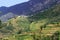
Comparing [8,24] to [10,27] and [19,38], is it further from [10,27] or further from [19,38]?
[19,38]

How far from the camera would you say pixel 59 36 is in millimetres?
94375

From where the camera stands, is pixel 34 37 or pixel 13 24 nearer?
pixel 34 37

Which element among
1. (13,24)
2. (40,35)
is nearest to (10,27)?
(13,24)

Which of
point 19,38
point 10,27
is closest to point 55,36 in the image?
point 19,38

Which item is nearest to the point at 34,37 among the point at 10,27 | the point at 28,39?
the point at 28,39

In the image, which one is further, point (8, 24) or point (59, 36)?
point (8, 24)

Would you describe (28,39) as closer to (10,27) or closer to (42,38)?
(42,38)

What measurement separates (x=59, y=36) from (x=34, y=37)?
11.5 m

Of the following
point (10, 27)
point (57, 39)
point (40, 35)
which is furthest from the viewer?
point (10, 27)

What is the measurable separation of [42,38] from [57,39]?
7623 mm

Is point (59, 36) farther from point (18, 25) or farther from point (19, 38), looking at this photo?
point (18, 25)

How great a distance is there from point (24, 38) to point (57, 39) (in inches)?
598

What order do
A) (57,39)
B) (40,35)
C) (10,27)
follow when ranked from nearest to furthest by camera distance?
(57,39) < (40,35) < (10,27)

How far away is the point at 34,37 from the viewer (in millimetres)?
97875
